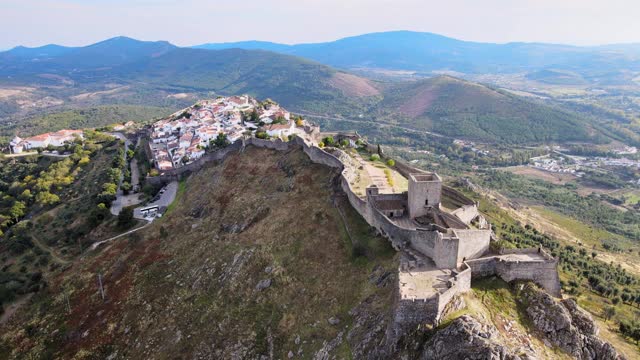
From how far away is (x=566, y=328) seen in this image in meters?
30.1

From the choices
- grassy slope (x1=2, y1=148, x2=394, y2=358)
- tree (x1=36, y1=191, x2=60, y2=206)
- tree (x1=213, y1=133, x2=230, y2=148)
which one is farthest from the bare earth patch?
tree (x1=36, y1=191, x2=60, y2=206)

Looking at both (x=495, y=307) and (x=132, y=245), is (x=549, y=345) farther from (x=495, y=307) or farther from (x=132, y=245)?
(x=132, y=245)

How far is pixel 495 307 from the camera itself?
30438mm

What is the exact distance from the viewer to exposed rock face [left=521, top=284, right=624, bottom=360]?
2969 cm

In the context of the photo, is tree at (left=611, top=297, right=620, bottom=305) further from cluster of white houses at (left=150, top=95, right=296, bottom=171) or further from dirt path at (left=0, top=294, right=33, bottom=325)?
dirt path at (left=0, top=294, right=33, bottom=325)

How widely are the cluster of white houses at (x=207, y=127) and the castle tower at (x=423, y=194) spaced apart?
47.5 meters

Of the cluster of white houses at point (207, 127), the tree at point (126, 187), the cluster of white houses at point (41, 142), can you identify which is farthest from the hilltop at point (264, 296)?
the cluster of white houses at point (41, 142)

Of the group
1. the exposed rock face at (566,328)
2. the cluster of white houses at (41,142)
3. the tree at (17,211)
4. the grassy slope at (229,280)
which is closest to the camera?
the exposed rock face at (566,328)

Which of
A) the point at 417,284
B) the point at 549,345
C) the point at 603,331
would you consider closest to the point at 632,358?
the point at 603,331

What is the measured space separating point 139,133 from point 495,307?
11337 cm

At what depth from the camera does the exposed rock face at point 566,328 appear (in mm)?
29688

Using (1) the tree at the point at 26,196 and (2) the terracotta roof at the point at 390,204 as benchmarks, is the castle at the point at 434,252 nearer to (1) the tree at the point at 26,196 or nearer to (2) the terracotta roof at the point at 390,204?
(2) the terracotta roof at the point at 390,204

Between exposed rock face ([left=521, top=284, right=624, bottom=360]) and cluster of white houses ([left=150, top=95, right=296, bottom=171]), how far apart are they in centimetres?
6034

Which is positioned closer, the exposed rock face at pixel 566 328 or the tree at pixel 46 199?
the exposed rock face at pixel 566 328
